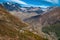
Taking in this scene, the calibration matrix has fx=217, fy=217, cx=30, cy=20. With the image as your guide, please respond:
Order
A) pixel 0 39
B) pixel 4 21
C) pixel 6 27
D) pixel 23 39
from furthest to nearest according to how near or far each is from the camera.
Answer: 1. pixel 4 21
2. pixel 6 27
3. pixel 23 39
4. pixel 0 39

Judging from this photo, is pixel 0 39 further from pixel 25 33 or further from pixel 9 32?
pixel 25 33

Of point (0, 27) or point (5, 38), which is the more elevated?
point (0, 27)

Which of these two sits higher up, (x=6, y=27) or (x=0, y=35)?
(x=6, y=27)

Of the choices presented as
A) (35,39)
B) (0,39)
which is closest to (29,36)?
(35,39)

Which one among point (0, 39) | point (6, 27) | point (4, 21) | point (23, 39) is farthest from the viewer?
point (4, 21)

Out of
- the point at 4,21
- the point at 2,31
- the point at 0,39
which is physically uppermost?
the point at 4,21

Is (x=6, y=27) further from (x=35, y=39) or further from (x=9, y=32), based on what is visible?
(x=35, y=39)

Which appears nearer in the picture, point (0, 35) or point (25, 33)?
point (0, 35)

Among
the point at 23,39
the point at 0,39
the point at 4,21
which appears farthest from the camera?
the point at 4,21

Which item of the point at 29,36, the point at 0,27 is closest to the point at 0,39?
the point at 0,27
